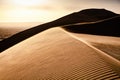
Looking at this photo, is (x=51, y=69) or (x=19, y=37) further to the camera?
(x=19, y=37)

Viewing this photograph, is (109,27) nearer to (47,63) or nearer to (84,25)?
(84,25)

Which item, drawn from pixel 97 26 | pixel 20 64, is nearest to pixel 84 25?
pixel 97 26

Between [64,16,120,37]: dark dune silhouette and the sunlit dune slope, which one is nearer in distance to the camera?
the sunlit dune slope

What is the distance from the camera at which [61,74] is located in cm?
464

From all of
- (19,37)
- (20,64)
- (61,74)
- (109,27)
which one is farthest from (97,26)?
(61,74)

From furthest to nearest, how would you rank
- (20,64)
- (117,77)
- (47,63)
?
(20,64)
(47,63)
(117,77)

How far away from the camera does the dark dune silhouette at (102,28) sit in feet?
61.0

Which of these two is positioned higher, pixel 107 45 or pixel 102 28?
pixel 107 45

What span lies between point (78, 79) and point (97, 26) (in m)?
16.2

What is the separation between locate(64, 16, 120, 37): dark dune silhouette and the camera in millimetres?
18608

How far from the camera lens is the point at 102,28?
19.9 metres

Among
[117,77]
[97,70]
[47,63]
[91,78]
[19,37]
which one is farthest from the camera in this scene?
[19,37]

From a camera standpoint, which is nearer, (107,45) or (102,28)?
(107,45)

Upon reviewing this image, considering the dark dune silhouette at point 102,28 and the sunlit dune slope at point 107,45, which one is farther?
the dark dune silhouette at point 102,28
